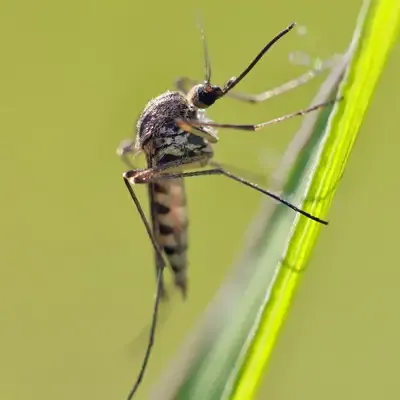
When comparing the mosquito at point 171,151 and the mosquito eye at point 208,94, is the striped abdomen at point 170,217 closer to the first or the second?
the mosquito at point 171,151

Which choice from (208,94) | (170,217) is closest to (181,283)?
(170,217)

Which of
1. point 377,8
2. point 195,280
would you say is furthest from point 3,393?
point 377,8

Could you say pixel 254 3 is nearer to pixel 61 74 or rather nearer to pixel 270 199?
pixel 61 74

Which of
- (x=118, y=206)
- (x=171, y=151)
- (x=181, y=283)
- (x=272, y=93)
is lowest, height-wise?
(x=181, y=283)

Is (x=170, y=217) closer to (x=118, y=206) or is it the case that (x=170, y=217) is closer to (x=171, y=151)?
(x=171, y=151)

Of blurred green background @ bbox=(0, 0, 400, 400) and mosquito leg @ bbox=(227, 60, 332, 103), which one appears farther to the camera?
blurred green background @ bbox=(0, 0, 400, 400)

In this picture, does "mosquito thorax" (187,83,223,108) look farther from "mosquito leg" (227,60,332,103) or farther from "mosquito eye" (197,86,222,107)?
"mosquito leg" (227,60,332,103)

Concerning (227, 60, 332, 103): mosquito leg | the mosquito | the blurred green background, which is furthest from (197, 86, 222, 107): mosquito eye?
the blurred green background
